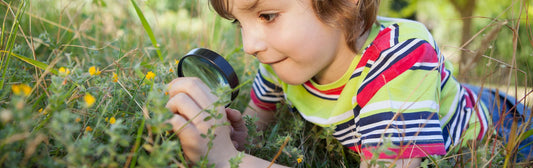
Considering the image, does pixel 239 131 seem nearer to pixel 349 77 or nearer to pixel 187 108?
pixel 187 108

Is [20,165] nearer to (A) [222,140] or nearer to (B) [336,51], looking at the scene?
(A) [222,140]

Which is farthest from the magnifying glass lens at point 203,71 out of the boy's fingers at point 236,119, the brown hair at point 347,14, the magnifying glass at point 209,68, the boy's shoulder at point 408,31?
the boy's shoulder at point 408,31

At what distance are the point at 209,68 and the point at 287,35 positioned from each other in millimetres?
339

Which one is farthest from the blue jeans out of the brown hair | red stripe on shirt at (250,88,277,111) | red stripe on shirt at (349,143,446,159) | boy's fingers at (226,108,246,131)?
red stripe on shirt at (250,88,277,111)

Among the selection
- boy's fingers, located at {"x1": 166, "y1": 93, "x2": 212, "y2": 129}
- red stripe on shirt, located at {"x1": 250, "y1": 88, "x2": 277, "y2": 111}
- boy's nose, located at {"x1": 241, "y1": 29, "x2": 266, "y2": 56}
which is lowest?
red stripe on shirt, located at {"x1": 250, "y1": 88, "x2": 277, "y2": 111}

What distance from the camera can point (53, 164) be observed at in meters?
1.01

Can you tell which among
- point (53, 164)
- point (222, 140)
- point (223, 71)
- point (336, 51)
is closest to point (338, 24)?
point (336, 51)

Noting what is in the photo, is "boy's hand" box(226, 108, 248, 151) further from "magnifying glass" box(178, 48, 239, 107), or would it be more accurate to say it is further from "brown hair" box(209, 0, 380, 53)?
"brown hair" box(209, 0, 380, 53)

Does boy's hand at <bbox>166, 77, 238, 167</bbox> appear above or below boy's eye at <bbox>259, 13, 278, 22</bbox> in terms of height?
below

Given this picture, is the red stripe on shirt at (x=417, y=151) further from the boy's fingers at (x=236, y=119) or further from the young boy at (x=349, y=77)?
the boy's fingers at (x=236, y=119)

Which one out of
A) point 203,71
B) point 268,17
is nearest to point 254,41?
point 268,17

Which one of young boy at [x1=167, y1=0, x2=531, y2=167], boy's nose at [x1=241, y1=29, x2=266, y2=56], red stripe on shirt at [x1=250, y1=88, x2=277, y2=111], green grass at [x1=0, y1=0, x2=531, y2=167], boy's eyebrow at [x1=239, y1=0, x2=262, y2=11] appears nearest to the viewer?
green grass at [x1=0, y1=0, x2=531, y2=167]

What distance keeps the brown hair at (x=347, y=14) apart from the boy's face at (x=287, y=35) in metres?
0.03

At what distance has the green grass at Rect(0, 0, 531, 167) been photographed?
1000mm
